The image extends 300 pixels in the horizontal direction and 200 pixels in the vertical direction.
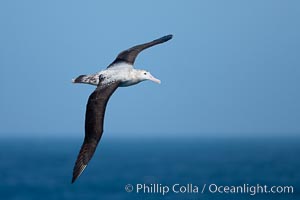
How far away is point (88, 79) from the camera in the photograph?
2123 cm

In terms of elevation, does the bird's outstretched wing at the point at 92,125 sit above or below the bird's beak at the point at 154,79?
below

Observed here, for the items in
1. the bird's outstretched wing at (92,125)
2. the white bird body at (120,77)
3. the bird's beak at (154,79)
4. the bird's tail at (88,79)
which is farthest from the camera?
the bird's beak at (154,79)

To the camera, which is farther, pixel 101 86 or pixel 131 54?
pixel 131 54

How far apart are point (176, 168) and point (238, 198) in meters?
42.2

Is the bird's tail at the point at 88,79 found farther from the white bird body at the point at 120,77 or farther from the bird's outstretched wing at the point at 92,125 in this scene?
the bird's outstretched wing at the point at 92,125

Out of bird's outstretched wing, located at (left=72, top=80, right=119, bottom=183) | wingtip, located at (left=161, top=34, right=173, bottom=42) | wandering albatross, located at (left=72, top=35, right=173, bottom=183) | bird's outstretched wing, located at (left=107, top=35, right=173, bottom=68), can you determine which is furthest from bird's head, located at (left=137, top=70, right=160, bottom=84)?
wingtip, located at (left=161, top=34, right=173, bottom=42)

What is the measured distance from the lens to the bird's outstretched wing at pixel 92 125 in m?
19.5

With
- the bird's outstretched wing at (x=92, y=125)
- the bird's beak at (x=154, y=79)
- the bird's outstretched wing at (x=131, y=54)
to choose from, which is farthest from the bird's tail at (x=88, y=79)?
the bird's beak at (x=154, y=79)

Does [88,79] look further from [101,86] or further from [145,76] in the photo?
[145,76]

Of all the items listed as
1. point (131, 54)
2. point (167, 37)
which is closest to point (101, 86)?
point (131, 54)

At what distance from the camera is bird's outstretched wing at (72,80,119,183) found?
19484mm

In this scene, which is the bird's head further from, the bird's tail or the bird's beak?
the bird's tail

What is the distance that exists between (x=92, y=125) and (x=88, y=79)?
1.85m

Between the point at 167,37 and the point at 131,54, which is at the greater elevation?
the point at 167,37
